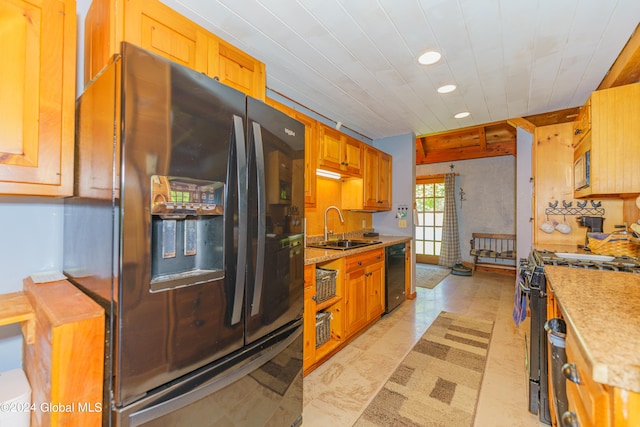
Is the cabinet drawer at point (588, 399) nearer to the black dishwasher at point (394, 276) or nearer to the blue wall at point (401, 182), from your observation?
the black dishwasher at point (394, 276)

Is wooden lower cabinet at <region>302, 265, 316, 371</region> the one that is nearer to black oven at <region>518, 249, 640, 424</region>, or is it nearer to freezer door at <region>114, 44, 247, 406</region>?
freezer door at <region>114, 44, 247, 406</region>

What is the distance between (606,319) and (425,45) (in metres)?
1.87

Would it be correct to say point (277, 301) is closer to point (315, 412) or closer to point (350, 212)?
point (315, 412)

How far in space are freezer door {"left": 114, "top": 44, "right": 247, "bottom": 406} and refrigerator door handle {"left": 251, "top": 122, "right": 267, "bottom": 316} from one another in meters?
0.08

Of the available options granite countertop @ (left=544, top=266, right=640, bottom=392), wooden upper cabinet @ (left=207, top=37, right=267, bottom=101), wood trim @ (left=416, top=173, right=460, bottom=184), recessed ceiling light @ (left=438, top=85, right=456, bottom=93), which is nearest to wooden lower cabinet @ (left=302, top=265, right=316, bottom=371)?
wooden upper cabinet @ (left=207, top=37, right=267, bottom=101)

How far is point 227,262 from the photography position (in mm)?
1177

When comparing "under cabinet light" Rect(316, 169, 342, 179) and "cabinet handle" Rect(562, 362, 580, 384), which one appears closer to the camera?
"cabinet handle" Rect(562, 362, 580, 384)

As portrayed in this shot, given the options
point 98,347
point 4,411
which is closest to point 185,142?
point 98,347

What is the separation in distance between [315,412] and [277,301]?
35.8 inches

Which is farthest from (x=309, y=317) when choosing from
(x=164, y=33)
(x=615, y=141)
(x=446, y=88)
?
(x=615, y=141)

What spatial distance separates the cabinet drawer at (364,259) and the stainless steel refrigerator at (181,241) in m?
1.27

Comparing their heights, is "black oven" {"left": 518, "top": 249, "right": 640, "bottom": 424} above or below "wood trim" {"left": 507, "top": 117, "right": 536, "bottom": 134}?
below

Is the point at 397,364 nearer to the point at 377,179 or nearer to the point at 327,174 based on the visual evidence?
the point at 327,174

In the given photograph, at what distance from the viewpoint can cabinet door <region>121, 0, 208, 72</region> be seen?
1.27m
